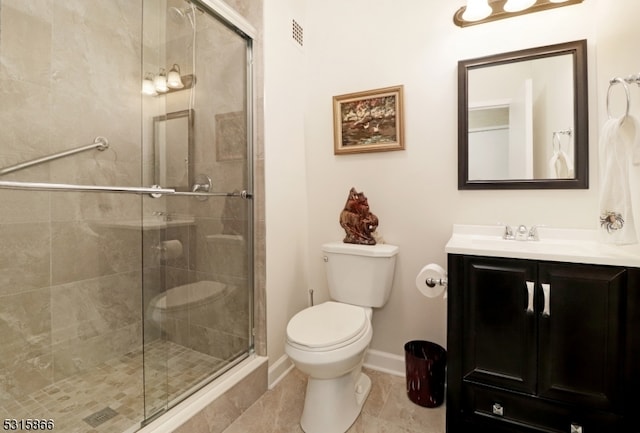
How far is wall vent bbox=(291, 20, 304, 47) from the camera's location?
6.31ft

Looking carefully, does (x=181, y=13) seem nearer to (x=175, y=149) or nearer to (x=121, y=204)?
(x=175, y=149)

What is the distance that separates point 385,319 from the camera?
183 cm

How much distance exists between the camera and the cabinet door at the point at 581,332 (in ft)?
3.35

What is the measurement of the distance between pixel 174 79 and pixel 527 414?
7.35 ft

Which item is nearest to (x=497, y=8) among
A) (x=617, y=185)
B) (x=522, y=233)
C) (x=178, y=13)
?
(x=617, y=185)

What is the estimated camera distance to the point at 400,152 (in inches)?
69.7

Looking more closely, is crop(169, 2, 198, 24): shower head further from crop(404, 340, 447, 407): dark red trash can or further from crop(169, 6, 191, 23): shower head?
crop(404, 340, 447, 407): dark red trash can

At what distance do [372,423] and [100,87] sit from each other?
2.22 m

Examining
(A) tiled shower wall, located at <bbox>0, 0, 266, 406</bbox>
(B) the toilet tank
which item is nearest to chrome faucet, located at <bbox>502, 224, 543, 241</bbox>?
(B) the toilet tank

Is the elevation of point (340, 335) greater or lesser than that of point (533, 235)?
lesser

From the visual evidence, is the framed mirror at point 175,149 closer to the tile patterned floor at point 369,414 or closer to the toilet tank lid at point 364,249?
the toilet tank lid at point 364,249

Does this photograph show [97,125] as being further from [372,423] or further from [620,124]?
[620,124]

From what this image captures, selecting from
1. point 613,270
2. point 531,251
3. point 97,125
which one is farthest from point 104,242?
point 613,270

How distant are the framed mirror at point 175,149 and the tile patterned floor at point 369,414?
1212 mm
